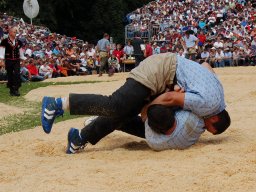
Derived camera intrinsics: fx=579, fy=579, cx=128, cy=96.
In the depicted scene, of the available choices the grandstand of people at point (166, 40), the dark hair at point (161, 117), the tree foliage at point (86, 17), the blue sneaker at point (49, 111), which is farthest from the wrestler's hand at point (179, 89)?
the tree foliage at point (86, 17)

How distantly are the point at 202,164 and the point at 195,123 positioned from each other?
3.27ft

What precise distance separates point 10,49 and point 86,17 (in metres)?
33.3

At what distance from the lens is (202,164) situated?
17.3 feet

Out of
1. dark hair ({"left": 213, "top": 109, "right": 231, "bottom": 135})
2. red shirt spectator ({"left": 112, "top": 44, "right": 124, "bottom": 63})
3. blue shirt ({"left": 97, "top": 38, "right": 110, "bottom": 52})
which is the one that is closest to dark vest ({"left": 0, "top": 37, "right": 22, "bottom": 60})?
blue shirt ({"left": 97, "top": 38, "right": 110, "bottom": 52})

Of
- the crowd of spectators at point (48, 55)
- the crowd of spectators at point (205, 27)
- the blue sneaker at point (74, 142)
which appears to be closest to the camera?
the blue sneaker at point (74, 142)

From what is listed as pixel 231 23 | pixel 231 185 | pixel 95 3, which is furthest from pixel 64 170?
pixel 95 3

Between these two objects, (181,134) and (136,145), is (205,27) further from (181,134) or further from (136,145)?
(181,134)

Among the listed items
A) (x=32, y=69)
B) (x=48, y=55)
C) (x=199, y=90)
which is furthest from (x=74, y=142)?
(x=48, y=55)

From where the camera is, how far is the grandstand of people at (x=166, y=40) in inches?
969

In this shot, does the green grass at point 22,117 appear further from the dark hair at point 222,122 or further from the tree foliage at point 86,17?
the tree foliage at point 86,17

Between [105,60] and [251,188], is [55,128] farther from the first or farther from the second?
[105,60]

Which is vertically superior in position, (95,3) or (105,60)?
(95,3)

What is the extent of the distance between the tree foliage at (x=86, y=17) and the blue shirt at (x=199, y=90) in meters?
38.2

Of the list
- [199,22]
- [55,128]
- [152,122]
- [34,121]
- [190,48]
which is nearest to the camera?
[152,122]
